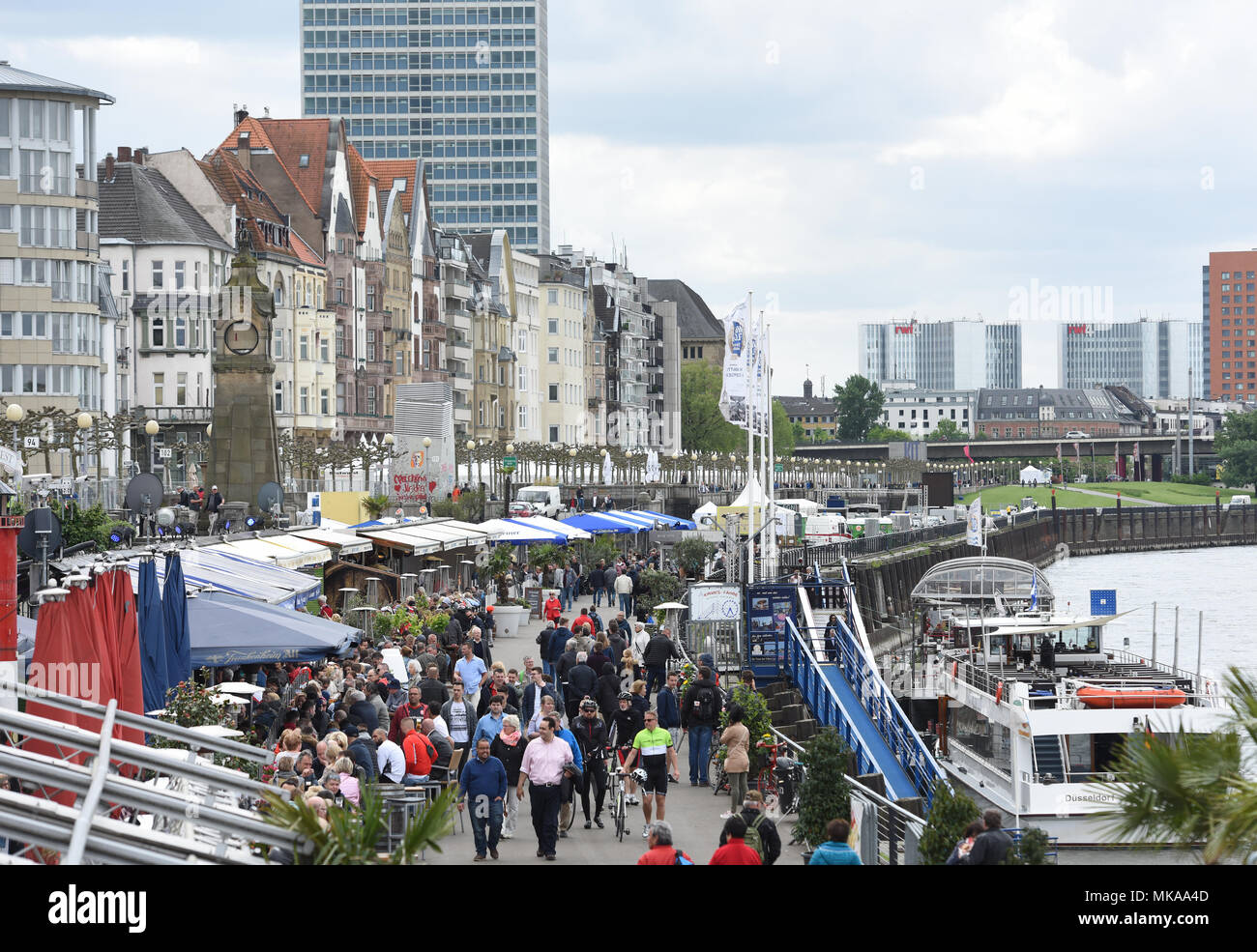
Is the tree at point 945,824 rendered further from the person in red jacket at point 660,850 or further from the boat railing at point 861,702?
the boat railing at point 861,702

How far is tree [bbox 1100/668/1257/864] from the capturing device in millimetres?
8984

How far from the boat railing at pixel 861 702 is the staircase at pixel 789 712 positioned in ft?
0.78

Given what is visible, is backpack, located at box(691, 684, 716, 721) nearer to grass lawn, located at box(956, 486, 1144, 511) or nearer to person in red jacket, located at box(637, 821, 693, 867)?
person in red jacket, located at box(637, 821, 693, 867)

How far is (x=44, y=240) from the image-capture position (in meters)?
76.2

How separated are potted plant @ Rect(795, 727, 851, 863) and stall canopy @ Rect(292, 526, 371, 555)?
57.2 ft

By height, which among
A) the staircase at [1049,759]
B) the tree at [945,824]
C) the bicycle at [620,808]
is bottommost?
the staircase at [1049,759]

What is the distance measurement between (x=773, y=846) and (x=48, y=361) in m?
66.2

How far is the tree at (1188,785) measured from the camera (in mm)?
8984

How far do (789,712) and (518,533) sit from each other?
20190 millimetres

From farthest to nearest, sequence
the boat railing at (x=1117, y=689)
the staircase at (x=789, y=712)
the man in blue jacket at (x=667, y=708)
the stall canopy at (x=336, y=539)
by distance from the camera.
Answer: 1. the stall canopy at (x=336, y=539)
2. the boat railing at (x=1117, y=689)
3. the staircase at (x=789, y=712)
4. the man in blue jacket at (x=667, y=708)

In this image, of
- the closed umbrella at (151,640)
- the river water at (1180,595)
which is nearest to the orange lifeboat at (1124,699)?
the river water at (1180,595)

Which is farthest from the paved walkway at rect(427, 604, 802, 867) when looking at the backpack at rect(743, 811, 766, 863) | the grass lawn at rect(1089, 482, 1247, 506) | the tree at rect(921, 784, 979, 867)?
the grass lawn at rect(1089, 482, 1247, 506)

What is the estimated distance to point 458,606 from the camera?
34.9m

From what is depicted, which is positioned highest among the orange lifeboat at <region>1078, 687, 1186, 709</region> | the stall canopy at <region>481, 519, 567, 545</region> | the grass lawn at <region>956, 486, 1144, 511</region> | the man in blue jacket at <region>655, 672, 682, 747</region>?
the stall canopy at <region>481, 519, 567, 545</region>
